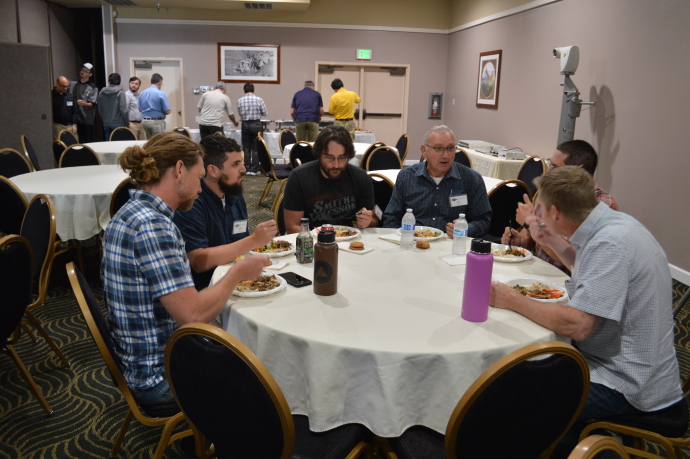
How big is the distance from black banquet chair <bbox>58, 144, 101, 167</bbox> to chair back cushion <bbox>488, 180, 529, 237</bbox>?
4.07 meters

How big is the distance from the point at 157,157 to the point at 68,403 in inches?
60.2

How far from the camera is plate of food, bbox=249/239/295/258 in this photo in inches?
87.6

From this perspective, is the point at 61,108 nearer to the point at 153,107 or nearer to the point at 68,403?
the point at 153,107

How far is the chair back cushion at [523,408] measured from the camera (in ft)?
3.82

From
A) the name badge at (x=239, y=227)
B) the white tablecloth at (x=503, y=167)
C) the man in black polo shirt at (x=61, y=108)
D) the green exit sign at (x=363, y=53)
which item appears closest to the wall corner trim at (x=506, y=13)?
the green exit sign at (x=363, y=53)

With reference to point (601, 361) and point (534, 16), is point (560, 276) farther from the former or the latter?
point (534, 16)

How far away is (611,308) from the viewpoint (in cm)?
152

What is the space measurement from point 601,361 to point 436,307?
21.7 inches

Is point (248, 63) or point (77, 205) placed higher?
point (248, 63)

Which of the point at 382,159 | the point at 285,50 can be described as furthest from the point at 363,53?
the point at 382,159

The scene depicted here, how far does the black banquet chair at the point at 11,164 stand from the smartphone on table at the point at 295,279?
12.7 feet

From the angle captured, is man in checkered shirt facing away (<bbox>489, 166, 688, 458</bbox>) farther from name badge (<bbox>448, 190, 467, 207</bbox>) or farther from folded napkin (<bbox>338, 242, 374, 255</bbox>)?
name badge (<bbox>448, 190, 467, 207</bbox>)

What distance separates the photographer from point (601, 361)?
1668 mm

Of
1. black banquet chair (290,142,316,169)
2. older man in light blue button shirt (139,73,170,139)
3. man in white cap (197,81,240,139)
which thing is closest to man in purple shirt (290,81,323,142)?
man in white cap (197,81,240,139)
